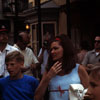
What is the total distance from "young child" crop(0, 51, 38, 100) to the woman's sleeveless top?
0.86 feet

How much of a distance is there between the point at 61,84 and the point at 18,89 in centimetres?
52

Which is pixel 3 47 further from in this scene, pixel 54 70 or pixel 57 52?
pixel 54 70

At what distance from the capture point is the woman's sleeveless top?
4125mm

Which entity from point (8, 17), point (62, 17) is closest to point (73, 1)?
point (62, 17)

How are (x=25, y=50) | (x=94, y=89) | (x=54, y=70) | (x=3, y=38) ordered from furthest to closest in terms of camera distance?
1. (x=25, y=50)
2. (x=3, y=38)
3. (x=54, y=70)
4. (x=94, y=89)

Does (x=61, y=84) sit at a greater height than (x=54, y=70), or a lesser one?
lesser

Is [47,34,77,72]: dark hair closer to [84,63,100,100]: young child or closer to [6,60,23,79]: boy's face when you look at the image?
[6,60,23,79]: boy's face

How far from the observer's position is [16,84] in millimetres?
4336

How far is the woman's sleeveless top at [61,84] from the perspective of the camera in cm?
412

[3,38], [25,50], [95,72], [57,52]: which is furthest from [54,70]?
[25,50]

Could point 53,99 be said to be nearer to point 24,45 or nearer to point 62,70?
point 62,70

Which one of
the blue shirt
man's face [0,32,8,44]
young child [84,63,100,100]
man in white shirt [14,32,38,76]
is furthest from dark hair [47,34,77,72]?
man in white shirt [14,32,38,76]

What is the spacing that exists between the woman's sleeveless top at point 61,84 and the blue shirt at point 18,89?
0.86ft

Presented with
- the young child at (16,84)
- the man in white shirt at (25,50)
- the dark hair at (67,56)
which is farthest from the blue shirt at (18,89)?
the man in white shirt at (25,50)
